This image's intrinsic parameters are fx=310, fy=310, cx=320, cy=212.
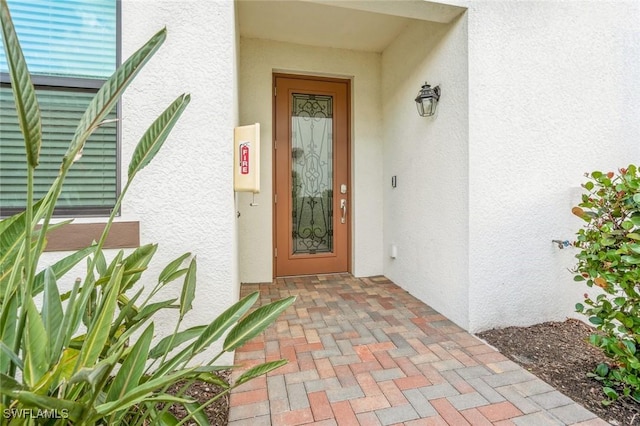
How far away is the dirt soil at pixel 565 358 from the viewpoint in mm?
1714

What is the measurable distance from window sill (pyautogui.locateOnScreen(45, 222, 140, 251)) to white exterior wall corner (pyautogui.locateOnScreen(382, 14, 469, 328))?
248 cm

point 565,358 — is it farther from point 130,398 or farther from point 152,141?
point 152,141

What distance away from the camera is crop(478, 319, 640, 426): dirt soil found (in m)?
1.71

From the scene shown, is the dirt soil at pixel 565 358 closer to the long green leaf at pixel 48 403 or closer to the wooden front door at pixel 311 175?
the wooden front door at pixel 311 175

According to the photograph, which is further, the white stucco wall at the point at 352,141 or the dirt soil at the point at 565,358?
the white stucco wall at the point at 352,141

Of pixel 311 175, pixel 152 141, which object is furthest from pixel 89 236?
pixel 311 175

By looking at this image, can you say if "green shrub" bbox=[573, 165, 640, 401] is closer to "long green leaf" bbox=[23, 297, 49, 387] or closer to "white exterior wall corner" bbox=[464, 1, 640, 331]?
"white exterior wall corner" bbox=[464, 1, 640, 331]

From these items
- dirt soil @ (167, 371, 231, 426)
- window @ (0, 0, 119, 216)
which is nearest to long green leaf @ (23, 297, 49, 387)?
dirt soil @ (167, 371, 231, 426)

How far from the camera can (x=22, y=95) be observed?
31.0 inches

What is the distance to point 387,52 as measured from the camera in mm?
4000

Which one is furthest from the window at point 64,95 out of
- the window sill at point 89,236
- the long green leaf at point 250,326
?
the long green leaf at point 250,326

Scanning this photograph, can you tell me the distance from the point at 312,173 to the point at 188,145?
2.22 meters

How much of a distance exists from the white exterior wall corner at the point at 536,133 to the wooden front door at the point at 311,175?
1.93 metres

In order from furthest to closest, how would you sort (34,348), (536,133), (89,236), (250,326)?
1. (536,133)
2. (89,236)
3. (250,326)
4. (34,348)
